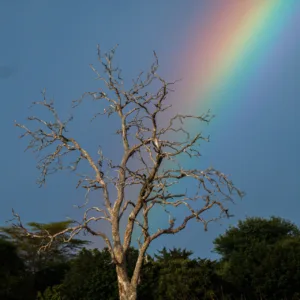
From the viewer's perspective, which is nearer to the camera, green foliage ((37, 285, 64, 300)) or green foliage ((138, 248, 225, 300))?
green foliage ((138, 248, 225, 300))

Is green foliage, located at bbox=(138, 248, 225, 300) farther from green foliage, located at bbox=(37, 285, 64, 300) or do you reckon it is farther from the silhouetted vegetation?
green foliage, located at bbox=(37, 285, 64, 300)

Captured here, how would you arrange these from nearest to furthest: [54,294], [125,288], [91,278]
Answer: [125,288]
[91,278]
[54,294]

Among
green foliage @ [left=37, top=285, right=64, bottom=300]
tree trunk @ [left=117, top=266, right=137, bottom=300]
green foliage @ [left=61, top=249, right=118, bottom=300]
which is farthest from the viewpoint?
green foliage @ [left=37, top=285, right=64, bottom=300]

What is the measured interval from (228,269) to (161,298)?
9.16 feet

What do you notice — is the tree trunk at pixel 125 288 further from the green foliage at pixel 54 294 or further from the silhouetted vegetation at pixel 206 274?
the green foliage at pixel 54 294

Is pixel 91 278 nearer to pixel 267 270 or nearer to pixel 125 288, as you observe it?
pixel 125 288

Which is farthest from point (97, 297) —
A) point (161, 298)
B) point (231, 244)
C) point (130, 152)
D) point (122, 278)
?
point (231, 244)

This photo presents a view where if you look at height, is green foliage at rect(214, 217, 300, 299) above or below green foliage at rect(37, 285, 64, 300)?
below

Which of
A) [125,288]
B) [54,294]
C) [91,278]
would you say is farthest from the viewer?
[54,294]

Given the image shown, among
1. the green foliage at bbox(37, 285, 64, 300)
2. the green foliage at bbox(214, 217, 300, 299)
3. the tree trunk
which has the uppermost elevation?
the green foliage at bbox(37, 285, 64, 300)

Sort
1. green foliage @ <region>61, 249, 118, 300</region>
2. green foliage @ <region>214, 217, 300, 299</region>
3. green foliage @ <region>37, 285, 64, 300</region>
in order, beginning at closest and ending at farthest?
1. green foliage @ <region>214, 217, 300, 299</region>
2. green foliage @ <region>61, 249, 118, 300</region>
3. green foliage @ <region>37, 285, 64, 300</region>

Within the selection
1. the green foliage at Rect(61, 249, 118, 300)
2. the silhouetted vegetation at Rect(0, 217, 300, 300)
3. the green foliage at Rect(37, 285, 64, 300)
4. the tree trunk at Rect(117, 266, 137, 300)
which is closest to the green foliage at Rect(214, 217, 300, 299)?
the silhouetted vegetation at Rect(0, 217, 300, 300)

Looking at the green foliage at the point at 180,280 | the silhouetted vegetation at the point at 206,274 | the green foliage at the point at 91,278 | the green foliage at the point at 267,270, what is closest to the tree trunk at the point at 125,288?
the silhouetted vegetation at the point at 206,274

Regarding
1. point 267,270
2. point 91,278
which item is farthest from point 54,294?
point 267,270
